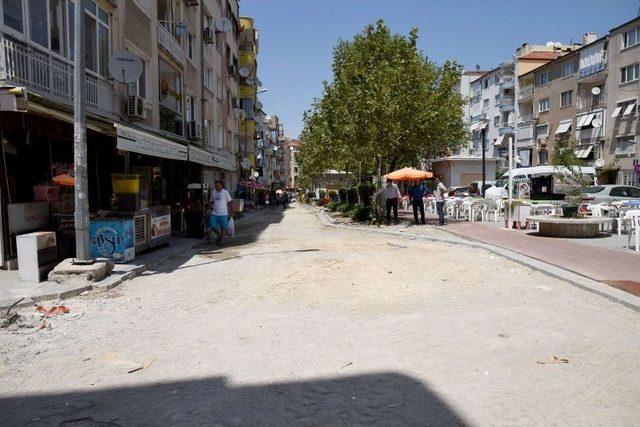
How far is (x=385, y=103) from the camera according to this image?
19.4 m

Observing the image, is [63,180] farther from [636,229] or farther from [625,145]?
[625,145]

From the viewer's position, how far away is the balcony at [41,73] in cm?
892

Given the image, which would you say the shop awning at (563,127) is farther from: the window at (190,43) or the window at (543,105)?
the window at (190,43)

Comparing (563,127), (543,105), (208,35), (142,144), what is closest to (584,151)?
(563,127)

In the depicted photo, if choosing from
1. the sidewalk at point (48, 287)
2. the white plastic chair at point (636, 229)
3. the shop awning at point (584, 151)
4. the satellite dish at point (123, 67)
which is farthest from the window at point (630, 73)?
the sidewalk at point (48, 287)

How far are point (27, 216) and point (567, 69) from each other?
4829 centimetres

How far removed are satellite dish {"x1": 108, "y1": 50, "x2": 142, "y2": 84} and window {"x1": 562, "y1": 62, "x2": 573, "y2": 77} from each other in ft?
144

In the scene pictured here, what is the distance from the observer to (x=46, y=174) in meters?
10.5

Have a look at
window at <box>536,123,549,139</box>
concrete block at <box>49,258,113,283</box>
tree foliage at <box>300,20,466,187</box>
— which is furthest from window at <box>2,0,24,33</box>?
window at <box>536,123,549,139</box>

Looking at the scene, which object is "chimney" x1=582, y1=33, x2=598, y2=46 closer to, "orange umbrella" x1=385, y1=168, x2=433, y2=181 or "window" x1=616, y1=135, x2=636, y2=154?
"window" x1=616, y1=135, x2=636, y2=154

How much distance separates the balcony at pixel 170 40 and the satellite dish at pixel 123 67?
6329mm

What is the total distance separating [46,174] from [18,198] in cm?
114

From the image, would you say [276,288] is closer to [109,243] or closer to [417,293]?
[417,293]

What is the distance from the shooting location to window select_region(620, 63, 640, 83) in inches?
1493
